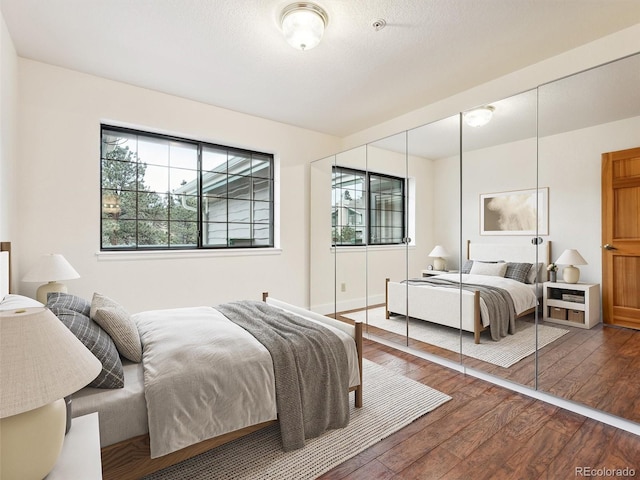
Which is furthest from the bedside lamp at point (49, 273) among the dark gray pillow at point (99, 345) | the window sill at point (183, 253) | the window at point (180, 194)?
the dark gray pillow at point (99, 345)

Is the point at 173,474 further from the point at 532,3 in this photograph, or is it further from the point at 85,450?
the point at 532,3

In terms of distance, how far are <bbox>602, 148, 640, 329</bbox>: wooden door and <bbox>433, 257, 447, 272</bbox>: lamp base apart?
3.74 ft

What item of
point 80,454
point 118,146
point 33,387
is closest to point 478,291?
point 80,454

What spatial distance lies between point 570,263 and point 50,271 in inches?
148

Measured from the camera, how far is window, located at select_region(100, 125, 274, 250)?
329cm

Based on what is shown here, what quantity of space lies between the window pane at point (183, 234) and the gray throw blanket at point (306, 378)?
6.07ft

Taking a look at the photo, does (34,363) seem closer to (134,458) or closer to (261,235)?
(134,458)

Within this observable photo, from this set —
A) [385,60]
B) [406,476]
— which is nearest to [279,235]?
Result: [385,60]

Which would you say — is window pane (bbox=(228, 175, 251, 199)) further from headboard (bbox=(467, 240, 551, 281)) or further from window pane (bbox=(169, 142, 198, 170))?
headboard (bbox=(467, 240, 551, 281))

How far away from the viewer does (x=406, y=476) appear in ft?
5.39

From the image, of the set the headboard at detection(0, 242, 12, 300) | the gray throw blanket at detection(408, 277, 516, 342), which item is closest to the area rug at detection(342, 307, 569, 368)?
the gray throw blanket at detection(408, 277, 516, 342)

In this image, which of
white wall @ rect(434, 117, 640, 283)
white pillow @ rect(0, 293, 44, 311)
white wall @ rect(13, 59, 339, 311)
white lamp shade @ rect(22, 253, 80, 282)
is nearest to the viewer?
white pillow @ rect(0, 293, 44, 311)

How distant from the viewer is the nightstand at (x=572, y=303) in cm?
212

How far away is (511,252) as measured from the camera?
2.51 metres
